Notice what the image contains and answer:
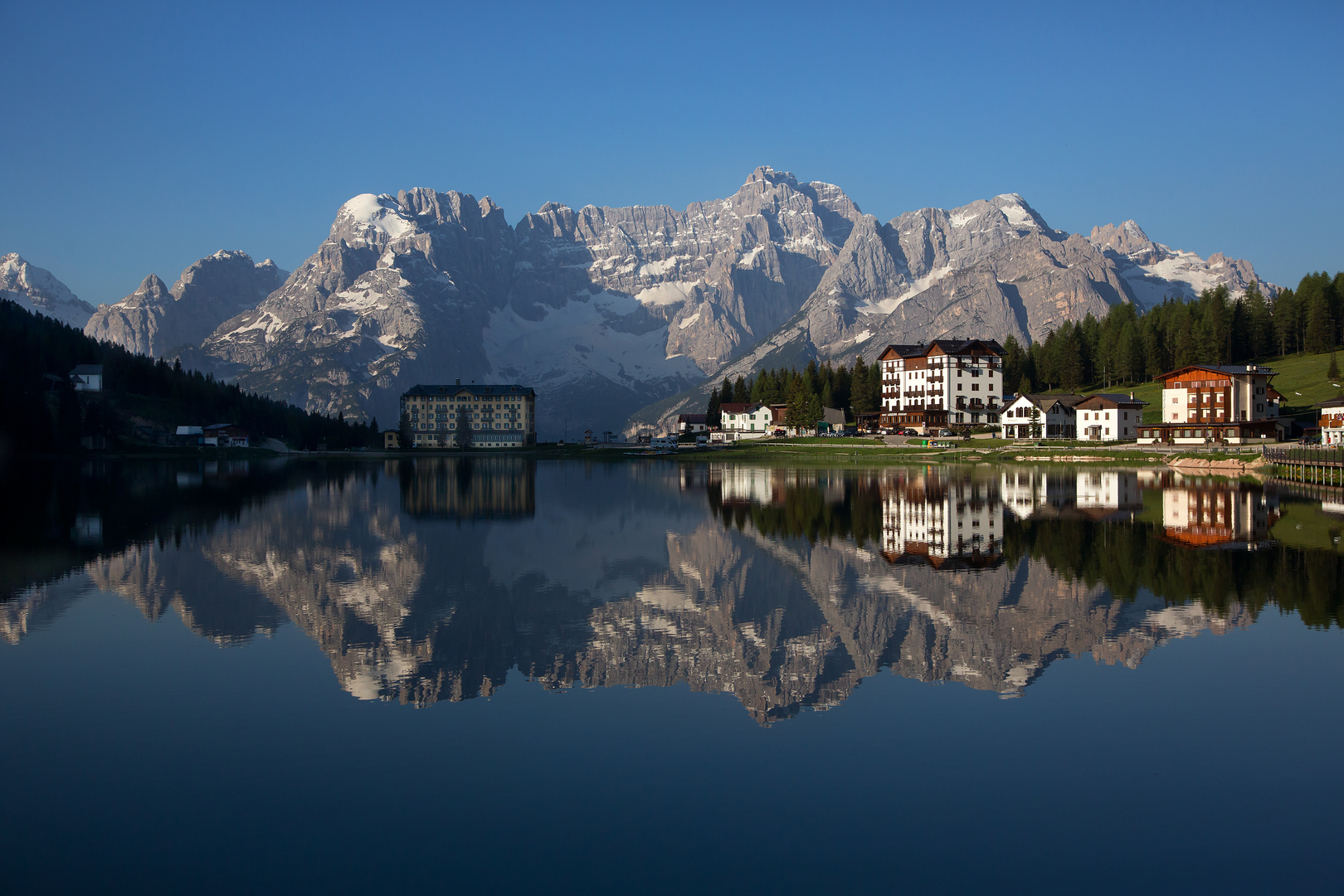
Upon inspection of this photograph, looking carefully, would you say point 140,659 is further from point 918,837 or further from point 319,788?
point 918,837

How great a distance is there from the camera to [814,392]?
17425cm

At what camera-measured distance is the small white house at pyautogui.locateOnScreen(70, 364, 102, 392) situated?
172875 mm

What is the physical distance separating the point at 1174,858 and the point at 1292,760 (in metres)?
4.52

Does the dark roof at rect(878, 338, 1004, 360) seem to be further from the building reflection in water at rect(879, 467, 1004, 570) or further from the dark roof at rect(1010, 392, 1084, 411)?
the building reflection in water at rect(879, 467, 1004, 570)

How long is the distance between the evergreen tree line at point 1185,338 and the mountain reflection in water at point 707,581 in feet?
344

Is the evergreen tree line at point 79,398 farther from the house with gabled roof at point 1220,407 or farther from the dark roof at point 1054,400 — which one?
the house with gabled roof at point 1220,407

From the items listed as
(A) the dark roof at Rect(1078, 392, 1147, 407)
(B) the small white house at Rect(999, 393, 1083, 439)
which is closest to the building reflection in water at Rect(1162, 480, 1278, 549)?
(A) the dark roof at Rect(1078, 392, 1147, 407)

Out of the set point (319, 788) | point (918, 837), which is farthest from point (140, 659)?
point (918, 837)

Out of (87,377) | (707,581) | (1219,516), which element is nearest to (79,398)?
(87,377)

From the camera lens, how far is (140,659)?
20078 millimetres

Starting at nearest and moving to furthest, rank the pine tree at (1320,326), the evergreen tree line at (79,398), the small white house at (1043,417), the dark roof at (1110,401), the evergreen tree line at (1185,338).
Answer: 1. the dark roof at (1110,401)
2. the small white house at (1043,417)
3. the evergreen tree line at (79,398)
4. the pine tree at (1320,326)
5. the evergreen tree line at (1185,338)

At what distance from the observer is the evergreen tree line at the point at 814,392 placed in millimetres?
164000

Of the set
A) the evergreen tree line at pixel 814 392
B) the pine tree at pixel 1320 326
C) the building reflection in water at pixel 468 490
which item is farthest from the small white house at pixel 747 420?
the pine tree at pixel 1320 326

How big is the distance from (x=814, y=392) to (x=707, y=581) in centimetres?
14587
